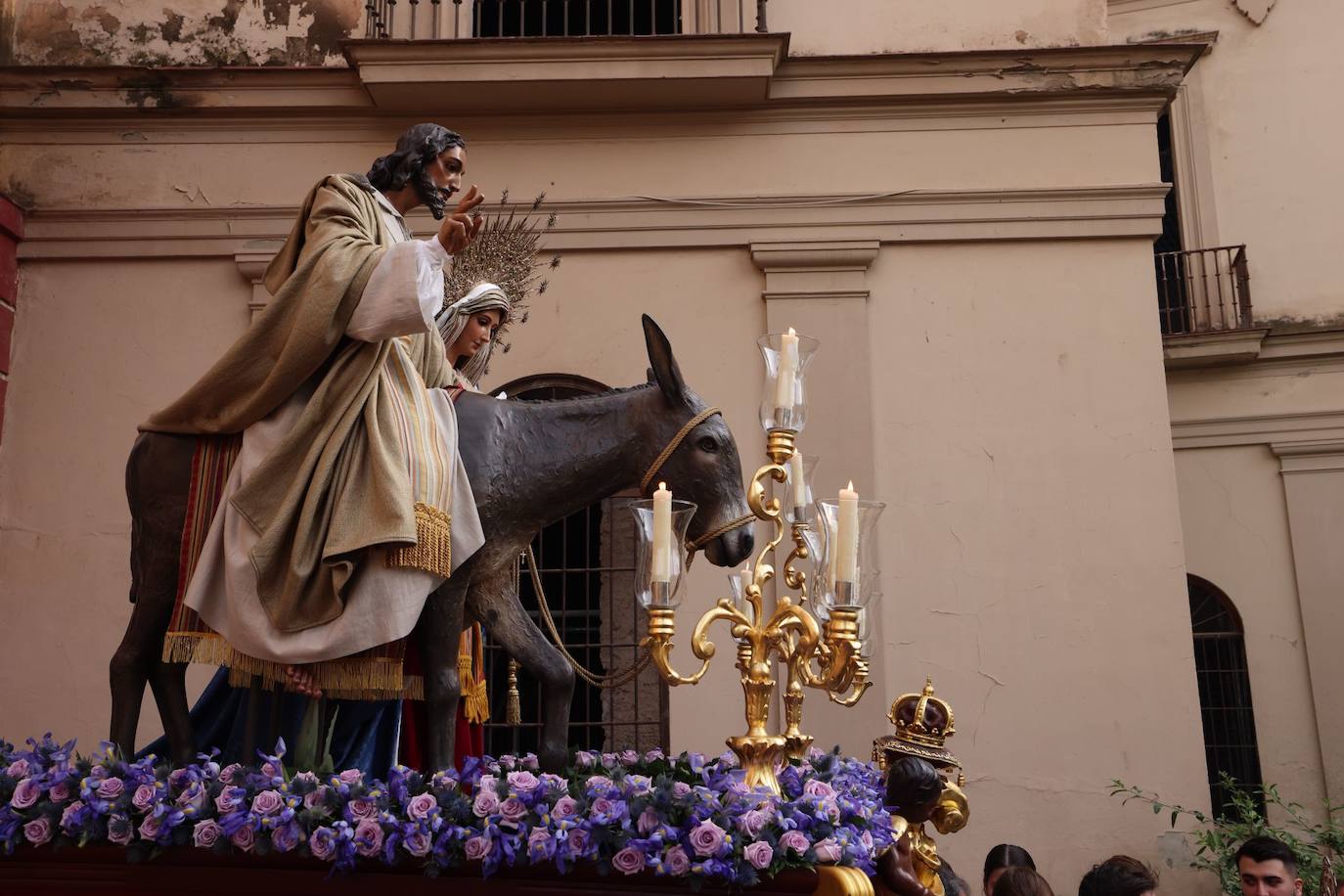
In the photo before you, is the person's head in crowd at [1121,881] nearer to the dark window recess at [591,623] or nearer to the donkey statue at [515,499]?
the donkey statue at [515,499]

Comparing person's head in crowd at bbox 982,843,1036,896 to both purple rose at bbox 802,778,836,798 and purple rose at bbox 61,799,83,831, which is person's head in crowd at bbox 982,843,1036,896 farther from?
purple rose at bbox 61,799,83,831

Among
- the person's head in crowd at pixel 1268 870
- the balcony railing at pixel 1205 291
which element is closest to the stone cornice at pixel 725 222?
the balcony railing at pixel 1205 291

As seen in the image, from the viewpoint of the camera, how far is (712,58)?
26.0 ft

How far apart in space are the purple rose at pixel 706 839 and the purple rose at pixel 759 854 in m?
0.06

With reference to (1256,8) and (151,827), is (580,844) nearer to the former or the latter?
(151,827)

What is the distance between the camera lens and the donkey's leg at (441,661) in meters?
3.27

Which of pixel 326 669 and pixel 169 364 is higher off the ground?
pixel 169 364

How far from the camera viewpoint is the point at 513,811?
286cm

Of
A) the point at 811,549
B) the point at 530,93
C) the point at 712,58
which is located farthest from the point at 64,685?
the point at 811,549

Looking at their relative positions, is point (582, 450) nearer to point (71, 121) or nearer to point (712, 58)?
point (712, 58)

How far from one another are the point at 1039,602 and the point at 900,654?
783 mm

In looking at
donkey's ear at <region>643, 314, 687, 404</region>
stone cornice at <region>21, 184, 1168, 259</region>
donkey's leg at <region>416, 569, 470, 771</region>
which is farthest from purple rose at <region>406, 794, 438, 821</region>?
stone cornice at <region>21, 184, 1168, 259</region>

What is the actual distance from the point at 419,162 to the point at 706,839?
195 centimetres

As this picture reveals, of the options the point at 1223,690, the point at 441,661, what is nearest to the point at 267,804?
the point at 441,661
